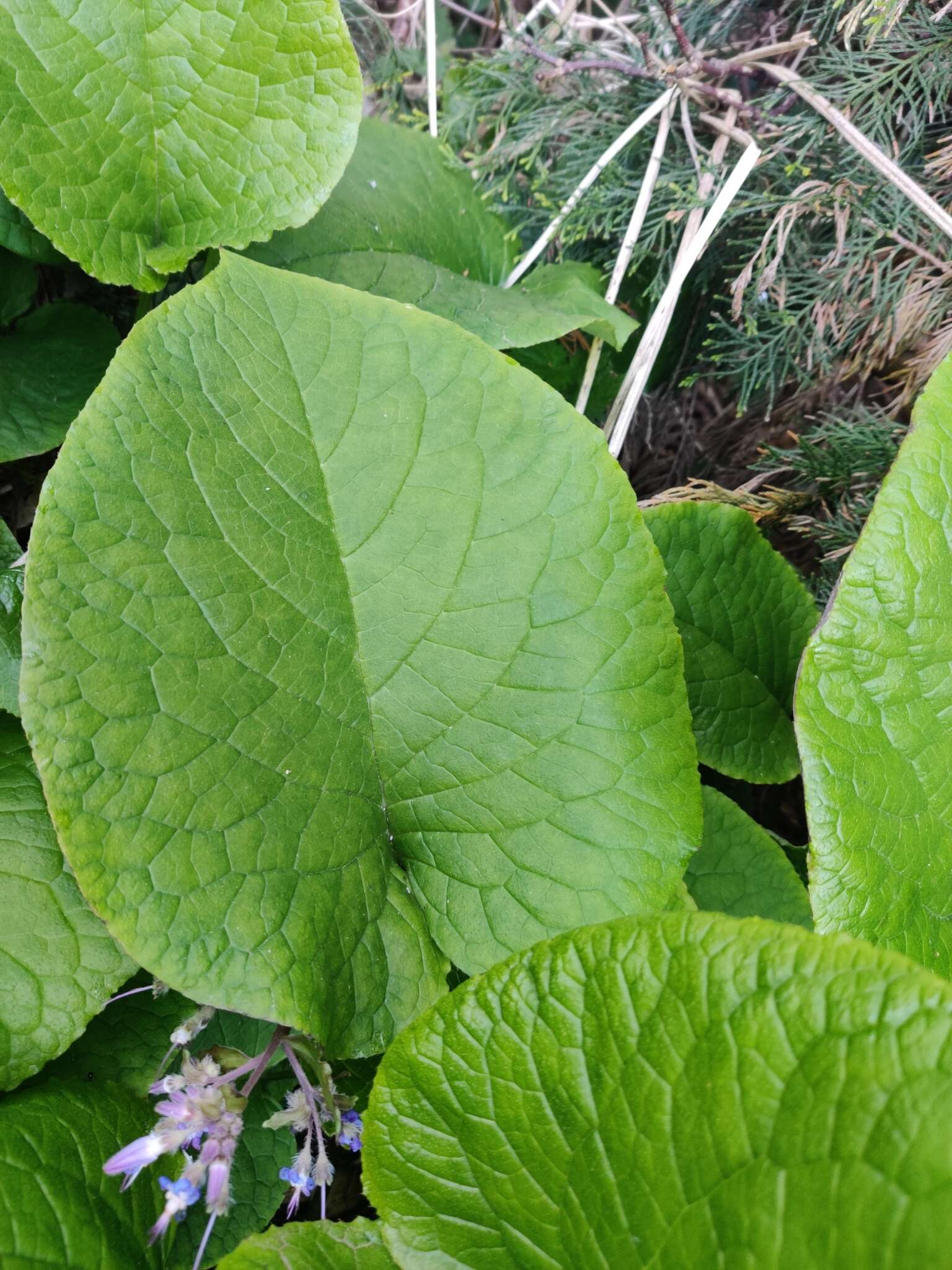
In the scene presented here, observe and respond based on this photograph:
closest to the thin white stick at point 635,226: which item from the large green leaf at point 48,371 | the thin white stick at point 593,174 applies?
the thin white stick at point 593,174

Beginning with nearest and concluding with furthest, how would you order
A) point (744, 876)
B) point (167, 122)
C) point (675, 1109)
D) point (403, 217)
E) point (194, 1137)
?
point (675, 1109), point (194, 1137), point (167, 122), point (744, 876), point (403, 217)

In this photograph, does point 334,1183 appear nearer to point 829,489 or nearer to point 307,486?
point 307,486

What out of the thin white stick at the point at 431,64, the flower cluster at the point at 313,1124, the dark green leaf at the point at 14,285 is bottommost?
the flower cluster at the point at 313,1124

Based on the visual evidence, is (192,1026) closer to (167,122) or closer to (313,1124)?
(313,1124)

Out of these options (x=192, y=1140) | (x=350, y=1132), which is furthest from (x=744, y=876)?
(x=192, y=1140)

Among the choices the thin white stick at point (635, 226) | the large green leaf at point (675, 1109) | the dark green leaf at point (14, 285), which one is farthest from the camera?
the thin white stick at point (635, 226)

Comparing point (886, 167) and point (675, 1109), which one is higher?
point (886, 167)

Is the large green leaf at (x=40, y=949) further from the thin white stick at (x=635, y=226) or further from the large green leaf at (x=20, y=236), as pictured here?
the thin white stick at (x=635, y=226)
